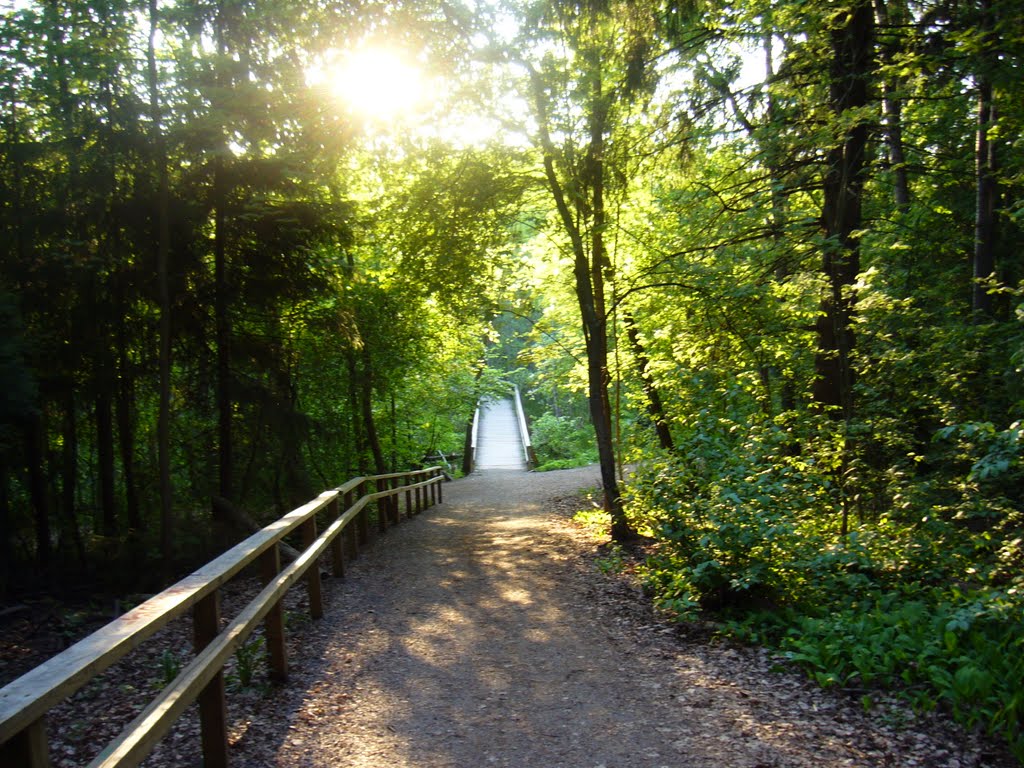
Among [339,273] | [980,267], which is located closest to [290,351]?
[339,273]

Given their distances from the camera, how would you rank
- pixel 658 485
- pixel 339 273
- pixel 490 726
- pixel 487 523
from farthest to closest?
1. pixel 487 523
2. pixel 339 273
3. pixel 658 485
4. pixel 490 726

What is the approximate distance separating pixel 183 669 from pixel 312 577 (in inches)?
117

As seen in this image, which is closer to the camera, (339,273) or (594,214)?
(594,214)

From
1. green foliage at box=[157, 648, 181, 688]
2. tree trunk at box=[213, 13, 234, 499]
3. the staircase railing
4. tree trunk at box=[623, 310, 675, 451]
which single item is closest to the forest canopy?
tree trunk at box=[213, 13, 234, 499]

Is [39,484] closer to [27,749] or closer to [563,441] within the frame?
[27,749]

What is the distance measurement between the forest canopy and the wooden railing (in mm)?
A: 3178

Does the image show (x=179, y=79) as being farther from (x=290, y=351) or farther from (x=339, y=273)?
(x=290, y=351)

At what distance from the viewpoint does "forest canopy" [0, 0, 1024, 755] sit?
649cm

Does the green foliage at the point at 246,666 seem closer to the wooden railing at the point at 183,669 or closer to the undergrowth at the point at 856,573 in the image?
the wooden railing at the point at 183,669

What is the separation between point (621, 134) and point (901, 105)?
4.20m

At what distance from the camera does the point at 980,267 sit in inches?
344

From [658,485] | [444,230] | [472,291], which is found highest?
[444,230]

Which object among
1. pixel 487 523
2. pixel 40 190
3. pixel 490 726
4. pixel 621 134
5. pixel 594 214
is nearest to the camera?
pixel 490 726

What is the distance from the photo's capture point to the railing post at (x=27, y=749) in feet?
5.68
